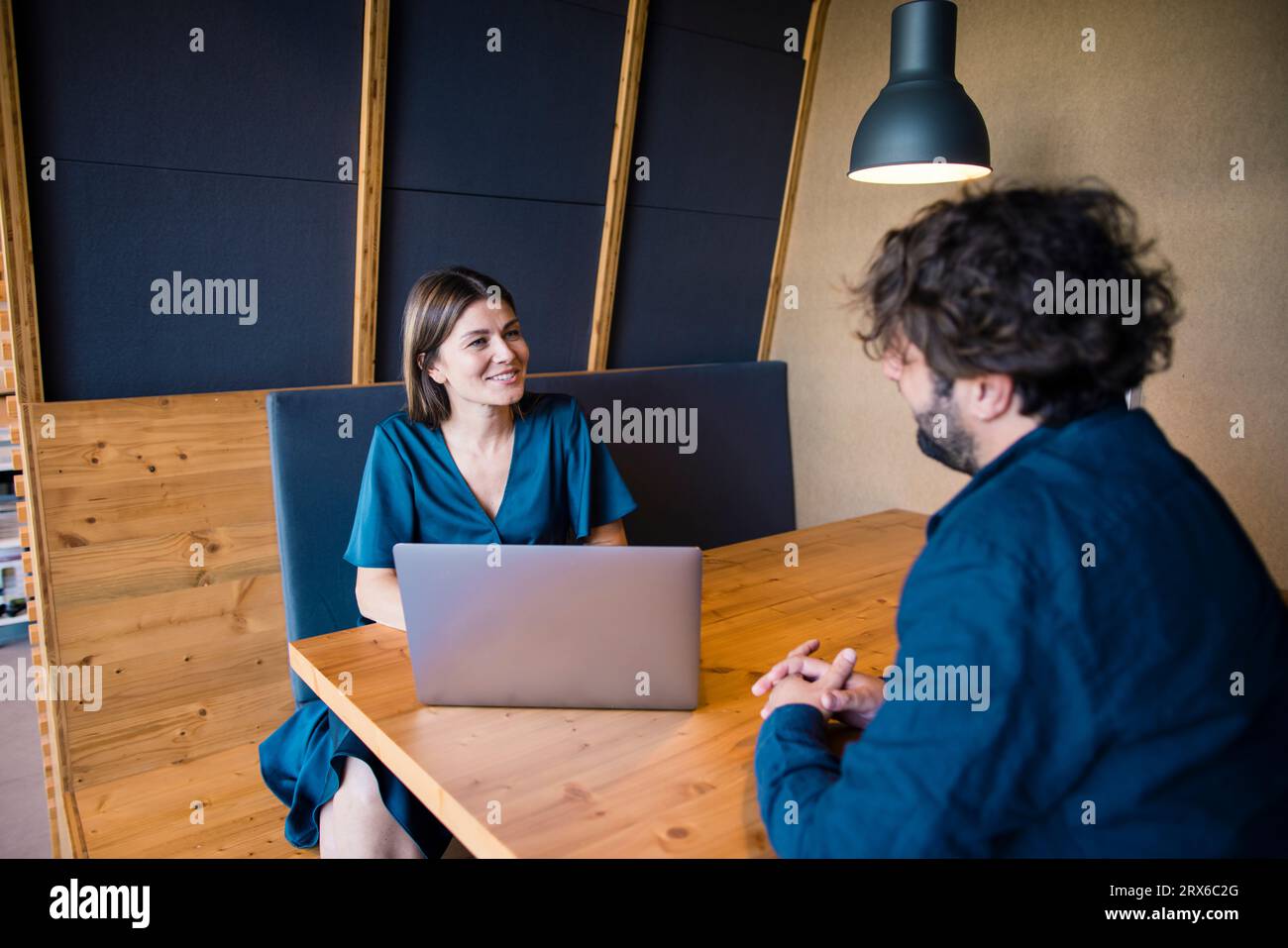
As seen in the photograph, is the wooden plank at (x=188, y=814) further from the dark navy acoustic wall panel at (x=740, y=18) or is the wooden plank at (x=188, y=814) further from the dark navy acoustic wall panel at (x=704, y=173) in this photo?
the dark navy acoustic wall panel at (x=740, y=18)

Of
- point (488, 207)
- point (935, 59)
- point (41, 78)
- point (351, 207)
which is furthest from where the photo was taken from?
point (488, 207)

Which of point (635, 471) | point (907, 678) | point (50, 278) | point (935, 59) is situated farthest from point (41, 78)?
point (907, 678)

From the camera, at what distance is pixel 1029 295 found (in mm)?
890

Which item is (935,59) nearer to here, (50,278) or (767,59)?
A: (767,59)

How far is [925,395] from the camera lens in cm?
97

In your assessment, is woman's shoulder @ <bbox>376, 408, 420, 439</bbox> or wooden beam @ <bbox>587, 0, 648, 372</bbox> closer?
woman's shoulder @ <bbox>376, 408, 420, 439</bbox>

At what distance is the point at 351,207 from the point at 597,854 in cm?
206

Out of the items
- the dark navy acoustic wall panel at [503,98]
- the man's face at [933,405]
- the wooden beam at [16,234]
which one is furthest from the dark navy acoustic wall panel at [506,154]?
the man's face at [933,405]

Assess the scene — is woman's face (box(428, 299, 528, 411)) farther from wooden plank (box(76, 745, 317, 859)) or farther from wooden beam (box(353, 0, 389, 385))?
wooden plank (box(76, 745, 317, 859))

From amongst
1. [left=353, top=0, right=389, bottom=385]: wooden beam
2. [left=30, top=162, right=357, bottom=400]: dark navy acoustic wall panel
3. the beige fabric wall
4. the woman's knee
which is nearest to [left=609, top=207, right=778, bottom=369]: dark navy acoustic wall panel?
the beige fabric wall

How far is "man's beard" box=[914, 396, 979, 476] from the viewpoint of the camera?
0.96 m

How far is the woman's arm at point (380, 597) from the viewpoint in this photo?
1630mm

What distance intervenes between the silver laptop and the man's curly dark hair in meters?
0.41

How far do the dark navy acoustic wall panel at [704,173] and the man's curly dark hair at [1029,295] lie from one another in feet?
7.34
